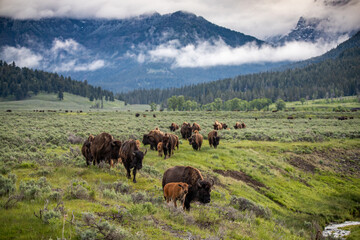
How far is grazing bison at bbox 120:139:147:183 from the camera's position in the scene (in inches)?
456

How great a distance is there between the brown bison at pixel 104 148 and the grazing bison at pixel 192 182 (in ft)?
15.2

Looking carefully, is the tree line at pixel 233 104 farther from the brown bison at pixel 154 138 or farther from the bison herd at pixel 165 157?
the bison herd at pixel 165 157

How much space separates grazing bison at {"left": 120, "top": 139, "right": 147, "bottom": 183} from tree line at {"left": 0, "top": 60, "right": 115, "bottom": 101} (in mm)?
156396

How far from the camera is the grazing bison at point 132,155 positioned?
1159 centimetres

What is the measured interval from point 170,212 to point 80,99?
17223cm

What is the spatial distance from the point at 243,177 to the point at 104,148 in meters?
10.5

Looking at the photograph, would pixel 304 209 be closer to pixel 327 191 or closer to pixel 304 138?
pixel 327 191

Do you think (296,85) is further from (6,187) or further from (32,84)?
(6,187)

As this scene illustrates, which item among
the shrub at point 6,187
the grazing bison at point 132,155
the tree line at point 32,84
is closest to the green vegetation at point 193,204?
the shrub at point 6,187

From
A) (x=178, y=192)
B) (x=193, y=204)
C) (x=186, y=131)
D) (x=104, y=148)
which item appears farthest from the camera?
(x=186, y=131)

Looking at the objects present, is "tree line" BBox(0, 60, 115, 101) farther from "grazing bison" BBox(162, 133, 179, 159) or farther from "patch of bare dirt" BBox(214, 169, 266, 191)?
"patch of bare dirt" BBox(214, 169, 266, 191)

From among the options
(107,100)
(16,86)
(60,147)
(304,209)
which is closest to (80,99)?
(107,100)

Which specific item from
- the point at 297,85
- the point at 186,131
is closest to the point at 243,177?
the point at 186,131

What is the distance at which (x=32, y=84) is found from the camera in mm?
151750
